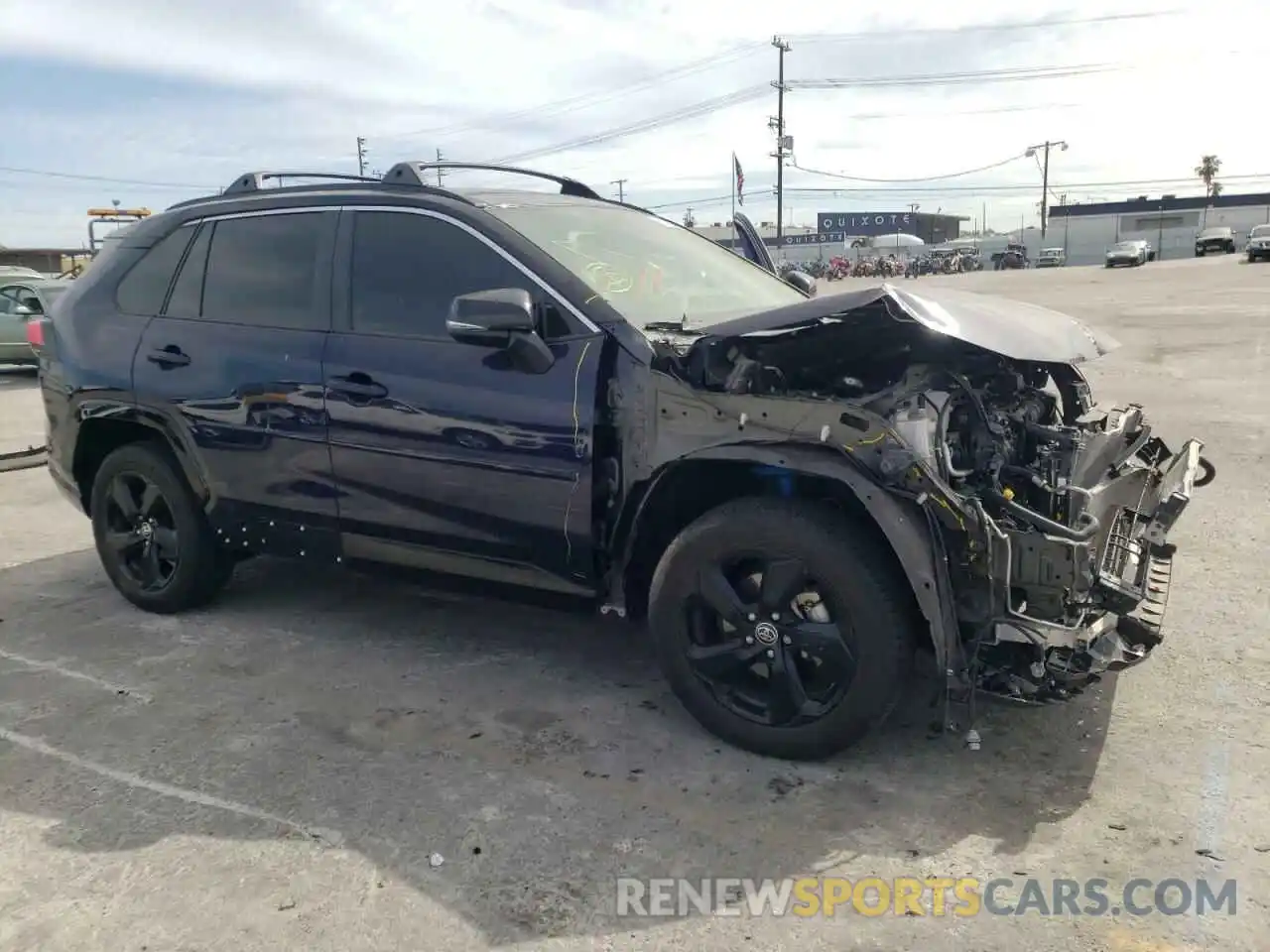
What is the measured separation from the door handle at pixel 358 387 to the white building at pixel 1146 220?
7783 centimetres

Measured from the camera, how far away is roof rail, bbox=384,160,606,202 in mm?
4098

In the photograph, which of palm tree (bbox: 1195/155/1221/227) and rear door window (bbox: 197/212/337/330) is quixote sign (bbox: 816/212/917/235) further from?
rear door window (bbox: 197/212/337/330)

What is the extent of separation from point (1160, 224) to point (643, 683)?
87.2 m

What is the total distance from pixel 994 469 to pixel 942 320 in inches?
22.5

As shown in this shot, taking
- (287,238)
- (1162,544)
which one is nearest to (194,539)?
→ (287,238)

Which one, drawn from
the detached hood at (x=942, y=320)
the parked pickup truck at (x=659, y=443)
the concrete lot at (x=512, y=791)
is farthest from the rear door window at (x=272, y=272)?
the detached hood at (x=942, y=320)

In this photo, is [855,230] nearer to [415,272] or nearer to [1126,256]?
[1126,256]

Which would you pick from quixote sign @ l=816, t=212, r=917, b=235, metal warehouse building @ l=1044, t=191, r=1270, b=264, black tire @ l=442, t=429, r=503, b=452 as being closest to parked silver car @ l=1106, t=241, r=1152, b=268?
metal warehouse building @ l=1044, t=191, r=1270, b=264

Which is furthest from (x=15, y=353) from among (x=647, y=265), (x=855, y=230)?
(x=855, y=230)

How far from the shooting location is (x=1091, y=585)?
10.0 ft

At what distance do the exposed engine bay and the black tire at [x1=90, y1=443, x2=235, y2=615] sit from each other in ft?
8.16

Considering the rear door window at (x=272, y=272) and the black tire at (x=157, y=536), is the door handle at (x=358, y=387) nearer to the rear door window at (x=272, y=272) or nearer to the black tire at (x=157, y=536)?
the rear door window at (x=272, y=272)

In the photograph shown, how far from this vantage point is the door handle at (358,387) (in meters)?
3.84

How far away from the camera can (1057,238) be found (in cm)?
7981
